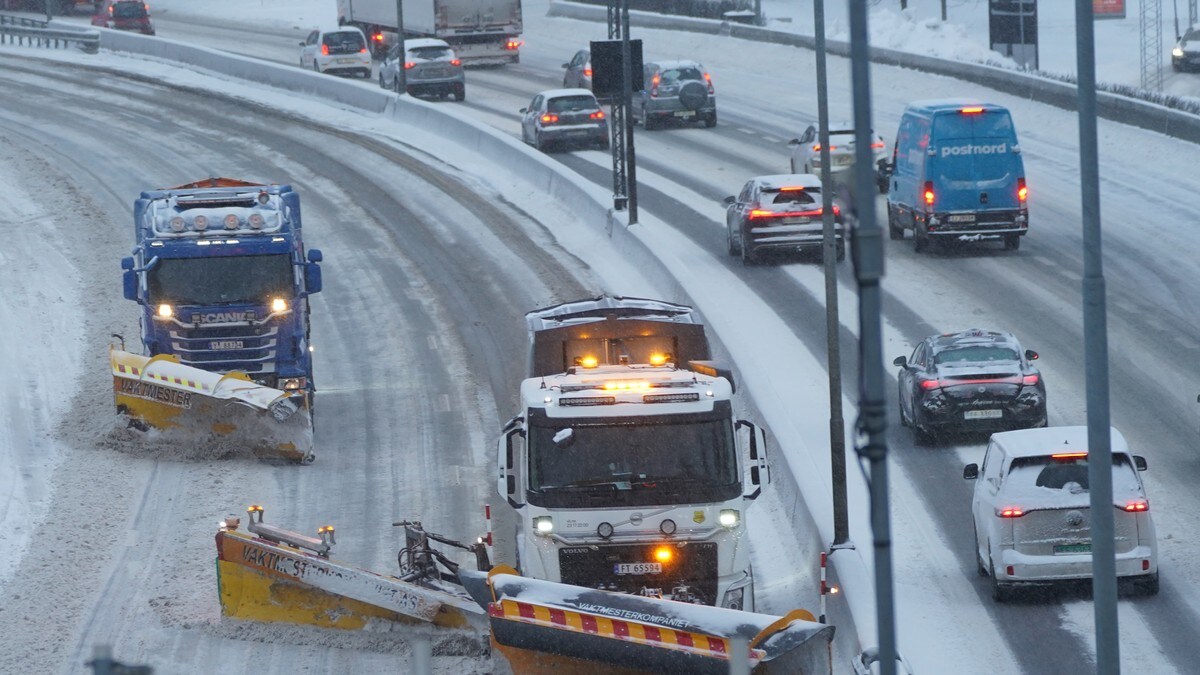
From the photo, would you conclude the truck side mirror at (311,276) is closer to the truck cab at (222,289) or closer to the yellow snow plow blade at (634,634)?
the truck cab at (222,289)

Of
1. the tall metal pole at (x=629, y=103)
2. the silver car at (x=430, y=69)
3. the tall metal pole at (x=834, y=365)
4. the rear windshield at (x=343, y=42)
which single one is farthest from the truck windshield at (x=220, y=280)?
the rear windshield at (x=343, y=42)

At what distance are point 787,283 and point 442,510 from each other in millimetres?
13140

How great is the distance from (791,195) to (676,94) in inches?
644

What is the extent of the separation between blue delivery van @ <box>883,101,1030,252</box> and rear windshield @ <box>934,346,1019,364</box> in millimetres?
10098

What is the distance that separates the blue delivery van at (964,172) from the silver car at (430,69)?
73.8ft

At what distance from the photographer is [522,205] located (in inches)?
1507

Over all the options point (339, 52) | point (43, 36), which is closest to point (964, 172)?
point (339, 52)

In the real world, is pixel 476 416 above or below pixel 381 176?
below

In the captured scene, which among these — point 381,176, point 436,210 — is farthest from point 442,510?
point 381,176

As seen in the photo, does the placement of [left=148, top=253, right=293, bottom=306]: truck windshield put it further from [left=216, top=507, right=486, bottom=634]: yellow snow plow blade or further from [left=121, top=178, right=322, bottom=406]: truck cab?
[left=216, top=507, right=486, bottom=634]: yellow snow plow blade

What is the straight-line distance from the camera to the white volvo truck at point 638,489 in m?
13.8

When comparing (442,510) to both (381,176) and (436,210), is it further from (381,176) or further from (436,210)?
(381,176)

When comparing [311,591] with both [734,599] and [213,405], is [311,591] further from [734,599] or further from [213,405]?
[213,405]

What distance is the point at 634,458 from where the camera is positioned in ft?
45.7
